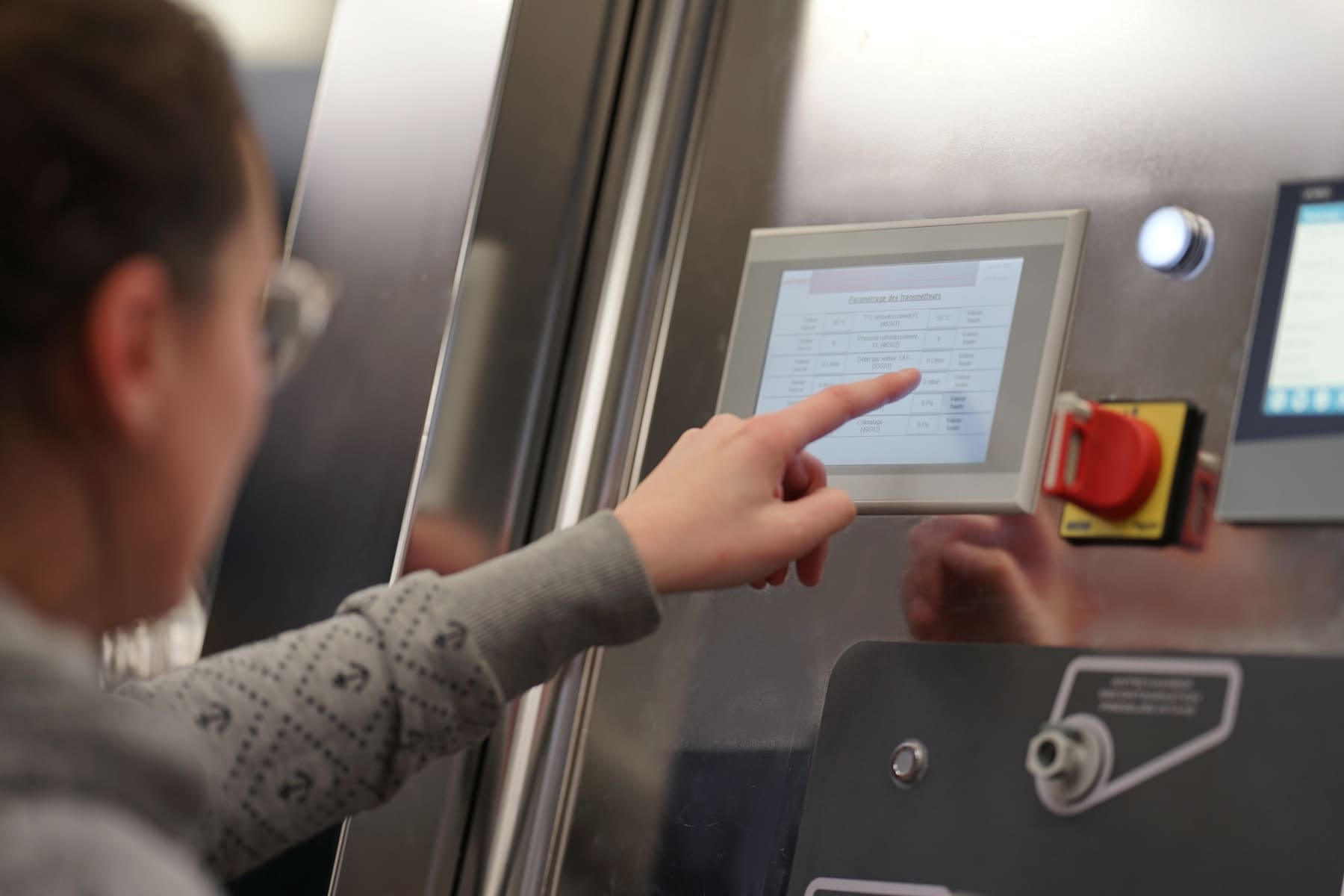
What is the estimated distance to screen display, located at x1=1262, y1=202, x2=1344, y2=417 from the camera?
33.7 inches

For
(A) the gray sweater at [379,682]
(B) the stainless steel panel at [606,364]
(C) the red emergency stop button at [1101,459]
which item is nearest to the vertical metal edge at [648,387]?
(B) the stainless steel panel at [606,364]

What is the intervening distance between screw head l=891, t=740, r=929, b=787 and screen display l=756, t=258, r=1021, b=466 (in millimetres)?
170

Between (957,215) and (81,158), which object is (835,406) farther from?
(81,158)

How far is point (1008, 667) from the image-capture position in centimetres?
94

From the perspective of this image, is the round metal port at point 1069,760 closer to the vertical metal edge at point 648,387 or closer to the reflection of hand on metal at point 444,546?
the vertical metal edge at point 648,387

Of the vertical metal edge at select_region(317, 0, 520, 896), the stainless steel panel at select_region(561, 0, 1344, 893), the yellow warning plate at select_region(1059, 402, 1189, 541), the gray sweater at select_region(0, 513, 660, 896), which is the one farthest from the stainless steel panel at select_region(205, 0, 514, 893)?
the yellow warning plate at select_region(1059, 402, 1189, 541)

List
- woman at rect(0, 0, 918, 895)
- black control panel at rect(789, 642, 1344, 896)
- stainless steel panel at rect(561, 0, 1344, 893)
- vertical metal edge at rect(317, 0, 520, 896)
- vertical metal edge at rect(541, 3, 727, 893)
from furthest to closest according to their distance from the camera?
1. vertical metal edge at rect(317, 0, 520, 896)
2. vertical metal edge at rect(541, 3, 727, 893)
3. stainless steel panel at rect(561, 0, 1344, 893)
4. black control panel at rect(789, 642, 1344, 896)
5. woman at rect(0, 0, 918, 895)

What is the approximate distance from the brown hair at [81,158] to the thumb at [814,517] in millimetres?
427

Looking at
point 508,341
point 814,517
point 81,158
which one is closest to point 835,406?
point 814,517

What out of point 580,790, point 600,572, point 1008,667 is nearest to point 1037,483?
point 1008,667

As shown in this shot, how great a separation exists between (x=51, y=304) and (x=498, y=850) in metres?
0.70

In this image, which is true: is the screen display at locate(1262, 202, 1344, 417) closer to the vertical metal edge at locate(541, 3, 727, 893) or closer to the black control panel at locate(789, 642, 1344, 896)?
the black control panel at locate(789, 642, 1344, 896)

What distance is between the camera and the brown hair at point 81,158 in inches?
21.6

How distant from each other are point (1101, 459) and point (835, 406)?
0.50 ft
